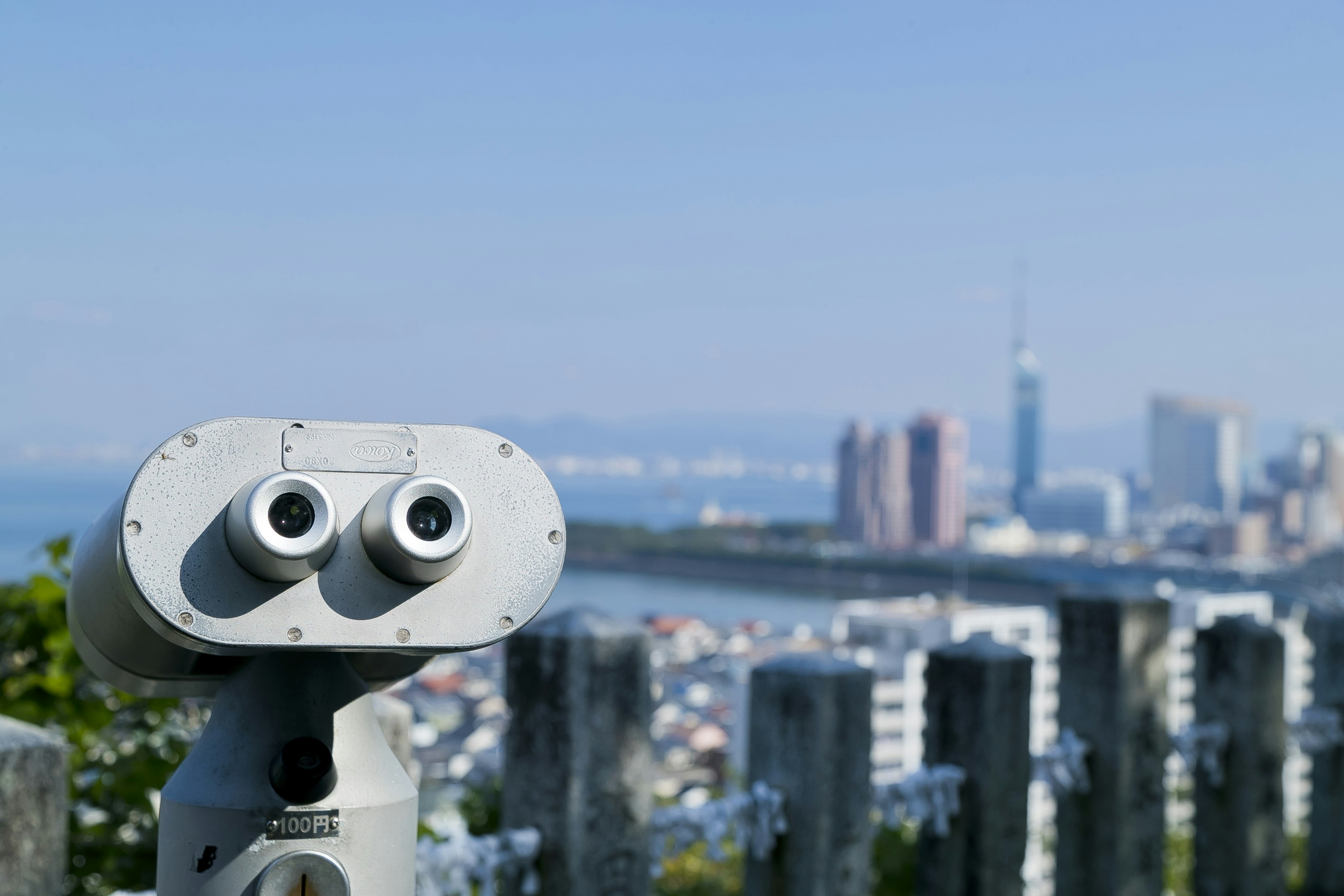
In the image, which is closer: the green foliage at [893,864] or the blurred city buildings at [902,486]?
the green foliage at [893,864]

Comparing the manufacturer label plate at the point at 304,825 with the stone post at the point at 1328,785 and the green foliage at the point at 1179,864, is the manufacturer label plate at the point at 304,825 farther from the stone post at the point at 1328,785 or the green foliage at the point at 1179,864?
the stone post at the point at 1328,785

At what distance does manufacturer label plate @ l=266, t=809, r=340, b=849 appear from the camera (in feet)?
4.00

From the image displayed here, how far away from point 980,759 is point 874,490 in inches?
3139

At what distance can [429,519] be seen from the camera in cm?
116

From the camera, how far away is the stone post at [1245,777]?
3.76 m

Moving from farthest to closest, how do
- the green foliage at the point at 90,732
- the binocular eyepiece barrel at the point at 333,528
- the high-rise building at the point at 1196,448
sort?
the high-rise building at the point at 1196,448 < the green foliage at the point at 90,732 < the binocular eyepiece barrel at the point at 333,528

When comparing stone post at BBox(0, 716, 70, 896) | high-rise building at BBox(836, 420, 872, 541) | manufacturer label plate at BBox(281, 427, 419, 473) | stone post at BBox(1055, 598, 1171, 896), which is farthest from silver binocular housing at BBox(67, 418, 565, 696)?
high-rise building at BBox(836, 420, 872, 541)

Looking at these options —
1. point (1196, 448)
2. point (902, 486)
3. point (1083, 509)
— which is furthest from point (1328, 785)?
point (1196, 448)

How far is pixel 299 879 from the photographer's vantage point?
4.02 ft

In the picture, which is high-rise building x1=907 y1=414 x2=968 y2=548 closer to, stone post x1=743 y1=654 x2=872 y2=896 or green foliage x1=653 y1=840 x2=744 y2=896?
green foliage x1=653 y1=840 x2=744 y2=896

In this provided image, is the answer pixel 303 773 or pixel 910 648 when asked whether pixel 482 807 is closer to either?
pixel 303 773

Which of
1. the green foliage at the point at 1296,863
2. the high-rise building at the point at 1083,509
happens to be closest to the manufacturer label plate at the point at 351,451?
the green foliage at the point at 1296,863

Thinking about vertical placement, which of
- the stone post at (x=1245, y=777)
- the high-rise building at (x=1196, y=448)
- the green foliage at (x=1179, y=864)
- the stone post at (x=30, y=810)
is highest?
the high-rise building at (x=1196, y=448)

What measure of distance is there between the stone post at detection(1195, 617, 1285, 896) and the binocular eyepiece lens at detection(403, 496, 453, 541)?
322 cm
